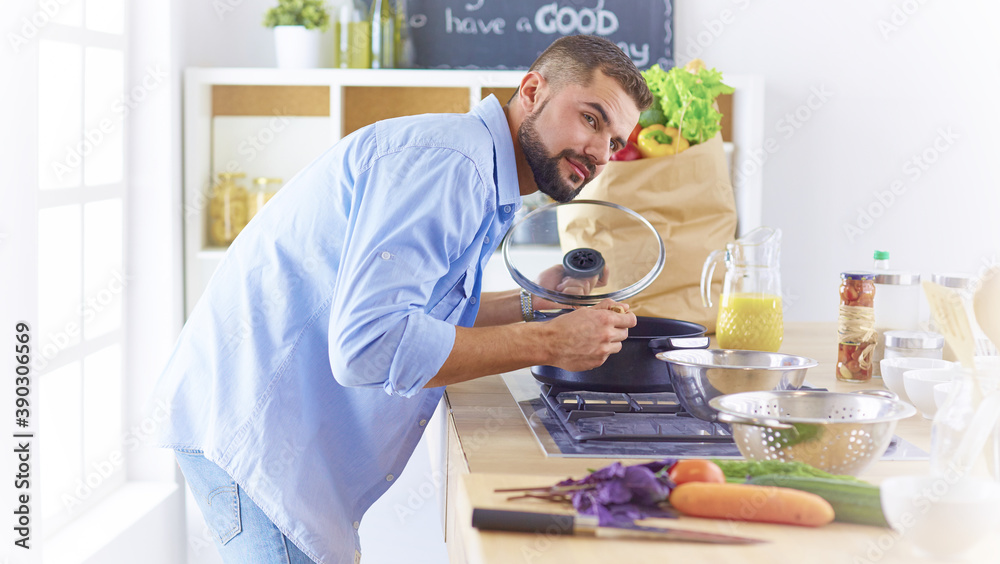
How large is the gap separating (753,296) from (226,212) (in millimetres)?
1604

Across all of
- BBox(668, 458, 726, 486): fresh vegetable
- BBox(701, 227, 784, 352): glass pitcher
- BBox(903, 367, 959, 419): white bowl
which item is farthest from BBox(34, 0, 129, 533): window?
BBox(903, 367, 959, 419): white bowl

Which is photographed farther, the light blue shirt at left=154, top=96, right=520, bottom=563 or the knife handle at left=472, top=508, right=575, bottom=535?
the light blue shirt at left=154, top=96, right=520, bottom=563

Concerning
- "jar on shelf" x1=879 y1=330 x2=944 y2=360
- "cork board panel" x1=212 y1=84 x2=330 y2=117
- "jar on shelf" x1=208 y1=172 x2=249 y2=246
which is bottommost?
"jar on shelf" x1=879 y1=330 x2=944 y2=360

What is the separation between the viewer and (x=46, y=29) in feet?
6.26

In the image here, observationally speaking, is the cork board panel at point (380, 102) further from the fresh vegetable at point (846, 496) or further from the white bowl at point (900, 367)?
the fresh vegetable at point (846, 496)

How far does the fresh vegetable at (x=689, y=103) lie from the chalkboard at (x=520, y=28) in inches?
33.2

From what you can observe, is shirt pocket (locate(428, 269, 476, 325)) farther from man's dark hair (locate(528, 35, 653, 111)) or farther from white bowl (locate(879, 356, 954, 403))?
white bowl (locate(879, 356, 954, 403))

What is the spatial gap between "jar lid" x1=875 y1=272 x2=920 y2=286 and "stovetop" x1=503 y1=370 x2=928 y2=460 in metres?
0.40

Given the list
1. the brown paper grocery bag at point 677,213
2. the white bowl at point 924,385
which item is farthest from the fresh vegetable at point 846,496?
the brown paper grocery bag at point 677,213

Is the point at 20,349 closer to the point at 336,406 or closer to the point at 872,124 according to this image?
the point at 336,406

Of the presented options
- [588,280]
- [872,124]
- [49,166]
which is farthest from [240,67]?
[872,124]

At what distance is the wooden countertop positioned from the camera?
68 cm

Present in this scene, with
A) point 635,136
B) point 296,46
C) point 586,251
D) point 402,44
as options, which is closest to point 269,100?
point 296,46

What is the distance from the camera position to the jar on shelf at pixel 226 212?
250 cm
